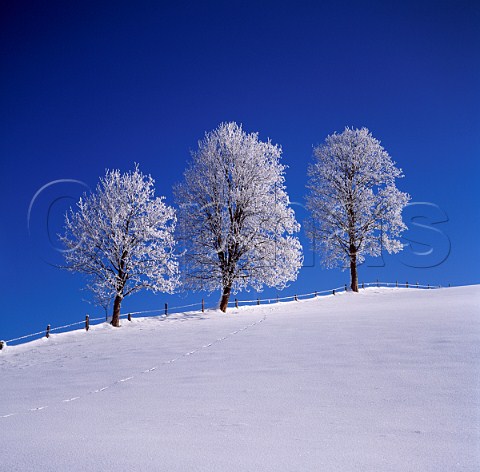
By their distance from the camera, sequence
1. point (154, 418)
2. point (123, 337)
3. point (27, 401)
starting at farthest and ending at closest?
point (123, 337) < point (27, 401) < point (154, 418)

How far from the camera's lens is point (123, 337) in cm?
1773

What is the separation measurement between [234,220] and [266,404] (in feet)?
64.5

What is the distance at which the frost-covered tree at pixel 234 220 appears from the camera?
25.0m

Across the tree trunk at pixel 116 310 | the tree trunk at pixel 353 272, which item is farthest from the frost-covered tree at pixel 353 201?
the tree trunk at pixel 116 310

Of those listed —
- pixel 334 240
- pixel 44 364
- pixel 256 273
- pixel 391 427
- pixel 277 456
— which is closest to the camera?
pixel 277 456

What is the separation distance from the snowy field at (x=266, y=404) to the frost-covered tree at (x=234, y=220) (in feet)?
39.1

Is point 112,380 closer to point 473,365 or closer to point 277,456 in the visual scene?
point 277,456

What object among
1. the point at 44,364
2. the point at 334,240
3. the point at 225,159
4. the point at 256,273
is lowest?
the point at 44,364

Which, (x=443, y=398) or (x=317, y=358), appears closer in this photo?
(x=443, y=398)

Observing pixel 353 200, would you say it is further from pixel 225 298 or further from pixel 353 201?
pixel 225 298

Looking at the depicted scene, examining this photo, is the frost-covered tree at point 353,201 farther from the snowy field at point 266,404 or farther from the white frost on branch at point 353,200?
the snowy field at point 266,404

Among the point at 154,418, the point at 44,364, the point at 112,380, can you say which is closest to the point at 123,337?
the point at 44,364

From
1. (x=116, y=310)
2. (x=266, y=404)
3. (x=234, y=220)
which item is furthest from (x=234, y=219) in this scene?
(x=266, y=404)

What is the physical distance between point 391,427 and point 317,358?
415cm
